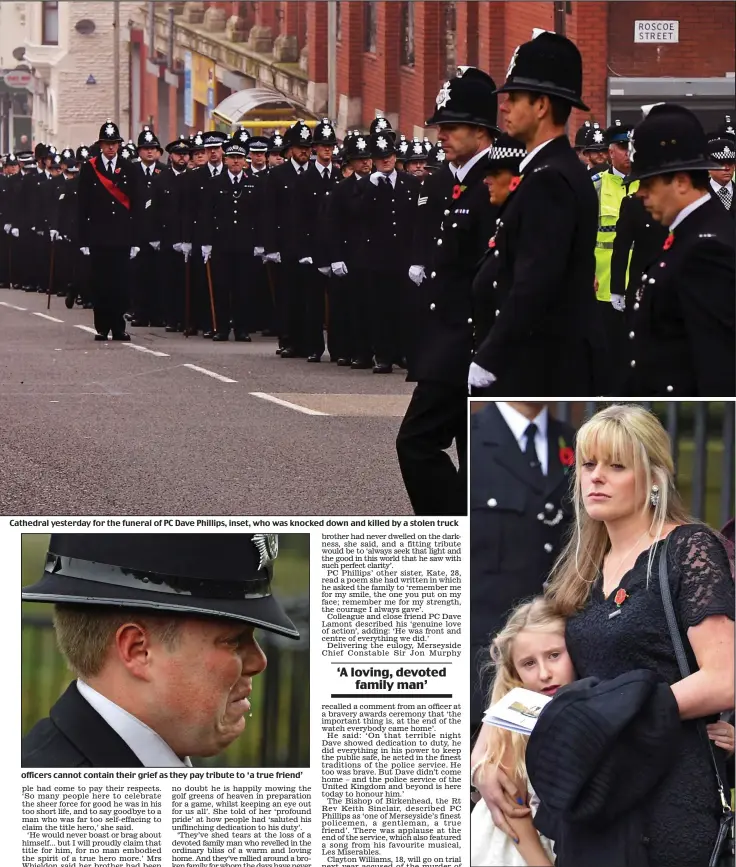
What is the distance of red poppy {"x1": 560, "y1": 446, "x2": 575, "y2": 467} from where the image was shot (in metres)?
6.64

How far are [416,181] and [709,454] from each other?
6555 mm

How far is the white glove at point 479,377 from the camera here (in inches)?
267

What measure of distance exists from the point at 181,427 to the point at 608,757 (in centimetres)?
314

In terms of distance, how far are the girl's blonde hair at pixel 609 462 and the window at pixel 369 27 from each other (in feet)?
5.79

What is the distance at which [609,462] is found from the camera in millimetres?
6535

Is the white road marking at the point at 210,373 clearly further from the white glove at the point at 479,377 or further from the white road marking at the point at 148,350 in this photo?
the white glove at the point at 479,377

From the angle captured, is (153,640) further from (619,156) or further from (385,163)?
(385,163)

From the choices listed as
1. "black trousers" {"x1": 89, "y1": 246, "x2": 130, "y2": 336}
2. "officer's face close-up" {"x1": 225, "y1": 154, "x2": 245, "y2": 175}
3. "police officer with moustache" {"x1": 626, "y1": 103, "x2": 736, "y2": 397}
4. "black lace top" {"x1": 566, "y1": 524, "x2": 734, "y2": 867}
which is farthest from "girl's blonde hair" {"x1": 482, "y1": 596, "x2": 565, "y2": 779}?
"officer's face close-up" {"x1": 225, "y1": 154, "x2": 245, "y2": 175}

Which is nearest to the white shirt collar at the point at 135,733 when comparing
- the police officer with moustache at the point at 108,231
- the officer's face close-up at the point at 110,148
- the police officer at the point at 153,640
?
the police officer at the point at 153,640

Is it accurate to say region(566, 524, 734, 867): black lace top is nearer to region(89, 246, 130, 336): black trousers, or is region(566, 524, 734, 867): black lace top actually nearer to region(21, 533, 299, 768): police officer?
region(21, 533, 299, 768): police officer

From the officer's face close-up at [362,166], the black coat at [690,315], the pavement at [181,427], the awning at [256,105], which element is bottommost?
the pavement at [181,427]

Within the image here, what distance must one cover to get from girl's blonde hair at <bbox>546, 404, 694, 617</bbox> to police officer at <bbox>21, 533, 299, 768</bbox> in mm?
889

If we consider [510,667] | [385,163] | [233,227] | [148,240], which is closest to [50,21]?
[510,667]

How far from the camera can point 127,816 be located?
6.75m
